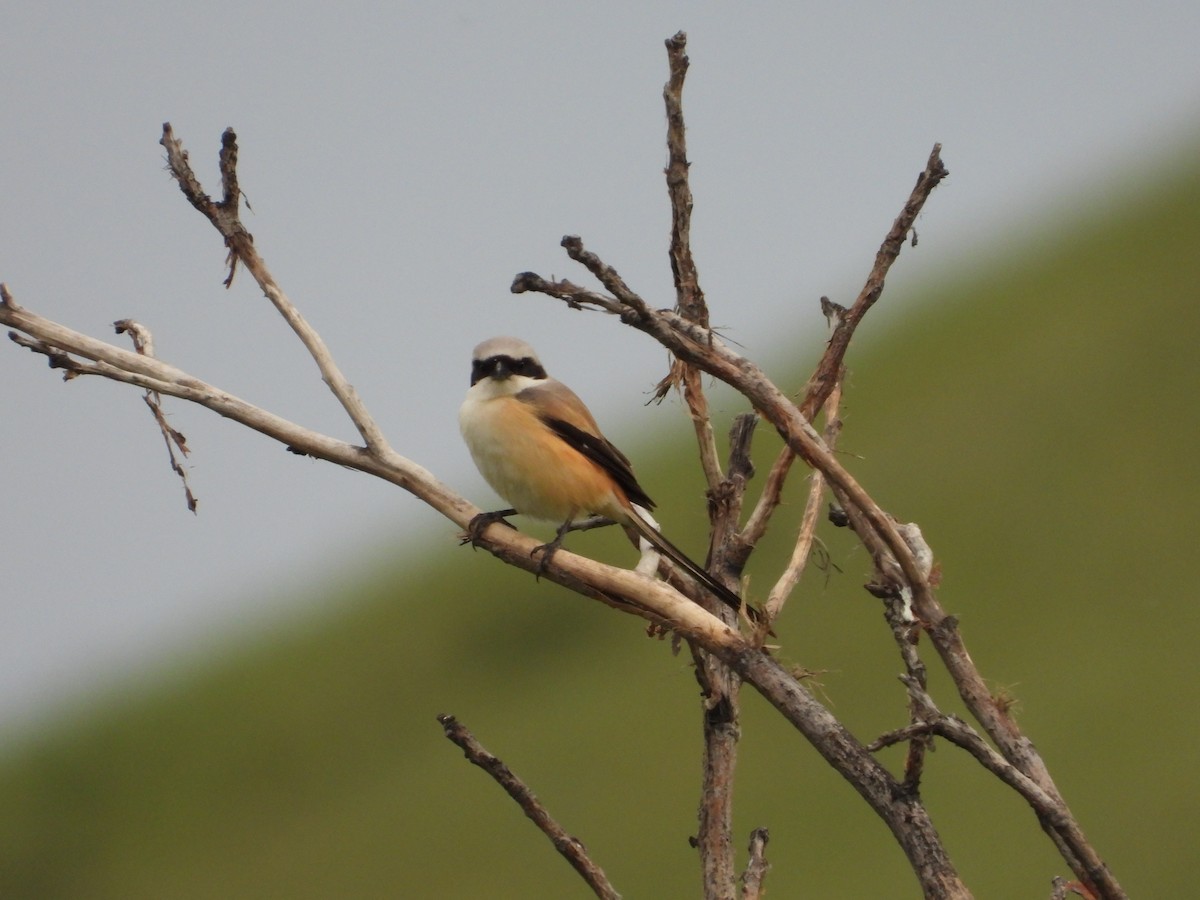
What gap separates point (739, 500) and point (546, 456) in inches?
53.1

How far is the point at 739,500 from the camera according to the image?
152 inches

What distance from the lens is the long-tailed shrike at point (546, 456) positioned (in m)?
5.00

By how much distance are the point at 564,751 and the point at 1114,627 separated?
6.75 m

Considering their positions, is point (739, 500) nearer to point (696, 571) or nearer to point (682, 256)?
point (696, 571)

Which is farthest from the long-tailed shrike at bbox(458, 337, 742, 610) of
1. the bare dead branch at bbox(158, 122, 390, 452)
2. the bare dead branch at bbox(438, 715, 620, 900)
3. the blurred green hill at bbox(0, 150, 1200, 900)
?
the blurred green hill at bbox(0, 150, 1200, 900)

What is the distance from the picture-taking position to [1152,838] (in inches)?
479

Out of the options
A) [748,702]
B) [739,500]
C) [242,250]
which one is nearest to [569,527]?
[739,500]

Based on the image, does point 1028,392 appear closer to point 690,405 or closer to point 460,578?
point 460,578

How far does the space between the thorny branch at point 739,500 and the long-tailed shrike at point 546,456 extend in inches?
43.6

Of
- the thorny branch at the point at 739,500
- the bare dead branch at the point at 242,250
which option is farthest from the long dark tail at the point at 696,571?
the bare dead branch at the point at 242,250

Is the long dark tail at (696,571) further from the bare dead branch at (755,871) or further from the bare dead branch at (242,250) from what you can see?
the bare dead branch at (242,250)

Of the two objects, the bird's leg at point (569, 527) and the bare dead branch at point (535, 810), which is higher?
the bird's leg at point (569, 527)

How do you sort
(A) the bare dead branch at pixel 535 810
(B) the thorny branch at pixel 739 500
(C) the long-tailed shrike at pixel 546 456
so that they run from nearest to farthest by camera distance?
(B) the thorny branch at pixel 739 500 → (A) the bare dead branch at pixel 535 810 → (C) the long-tailed shrike at pixel 546 456

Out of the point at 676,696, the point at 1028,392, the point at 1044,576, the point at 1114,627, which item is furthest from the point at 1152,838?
the point at 1028,392
